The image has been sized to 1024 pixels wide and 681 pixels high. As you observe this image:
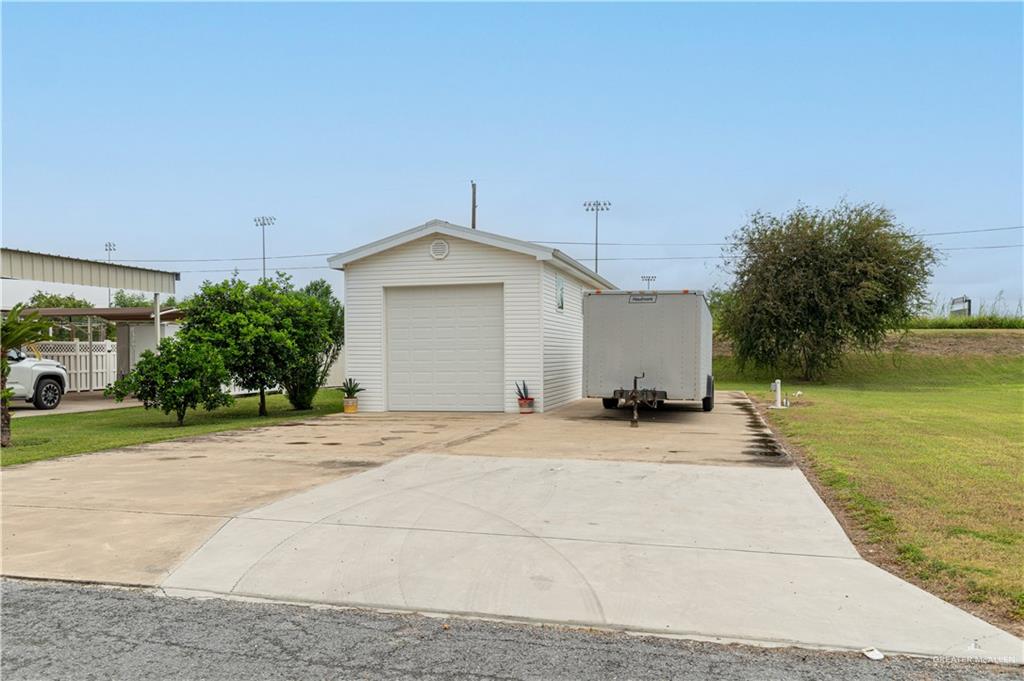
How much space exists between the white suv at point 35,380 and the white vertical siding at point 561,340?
13.0 meters

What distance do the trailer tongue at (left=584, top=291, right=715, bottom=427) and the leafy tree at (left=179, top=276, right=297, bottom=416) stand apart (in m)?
6.84

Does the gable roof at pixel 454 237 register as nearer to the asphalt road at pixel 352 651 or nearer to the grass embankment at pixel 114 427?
the grass embankment at pixel 114 427

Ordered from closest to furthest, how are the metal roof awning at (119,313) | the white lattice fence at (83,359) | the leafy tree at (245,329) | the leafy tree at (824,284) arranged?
the leafy tree at (245,329) → the metal roof awning at (119,313) → the white lattice fence at (83,359) → the leafy tree at (824,284)

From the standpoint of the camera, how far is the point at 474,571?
5258 millimetres

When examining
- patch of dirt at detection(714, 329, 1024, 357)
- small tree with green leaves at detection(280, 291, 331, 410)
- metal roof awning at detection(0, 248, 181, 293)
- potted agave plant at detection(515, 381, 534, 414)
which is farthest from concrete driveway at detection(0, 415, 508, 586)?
patch of dirt at detection(714, 329, 1024, 357)

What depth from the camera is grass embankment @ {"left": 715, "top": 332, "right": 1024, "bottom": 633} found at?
201 inches

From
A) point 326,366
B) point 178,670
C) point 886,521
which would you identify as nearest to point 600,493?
point 886,521

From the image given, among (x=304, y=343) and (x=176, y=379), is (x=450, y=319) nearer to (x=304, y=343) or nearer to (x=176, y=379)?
(x=304, y=343)

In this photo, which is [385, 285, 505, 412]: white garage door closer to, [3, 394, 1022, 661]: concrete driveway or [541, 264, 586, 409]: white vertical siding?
[541, 264, 586, 409]: white vertical siding

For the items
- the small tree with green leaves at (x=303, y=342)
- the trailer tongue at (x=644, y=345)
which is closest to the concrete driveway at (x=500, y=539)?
the trailer tongue at (x=644, y=345)

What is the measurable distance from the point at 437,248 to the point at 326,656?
14.2 m

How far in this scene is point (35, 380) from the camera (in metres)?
19.4

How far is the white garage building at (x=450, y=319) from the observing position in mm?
17234

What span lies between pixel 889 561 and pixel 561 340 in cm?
1410
